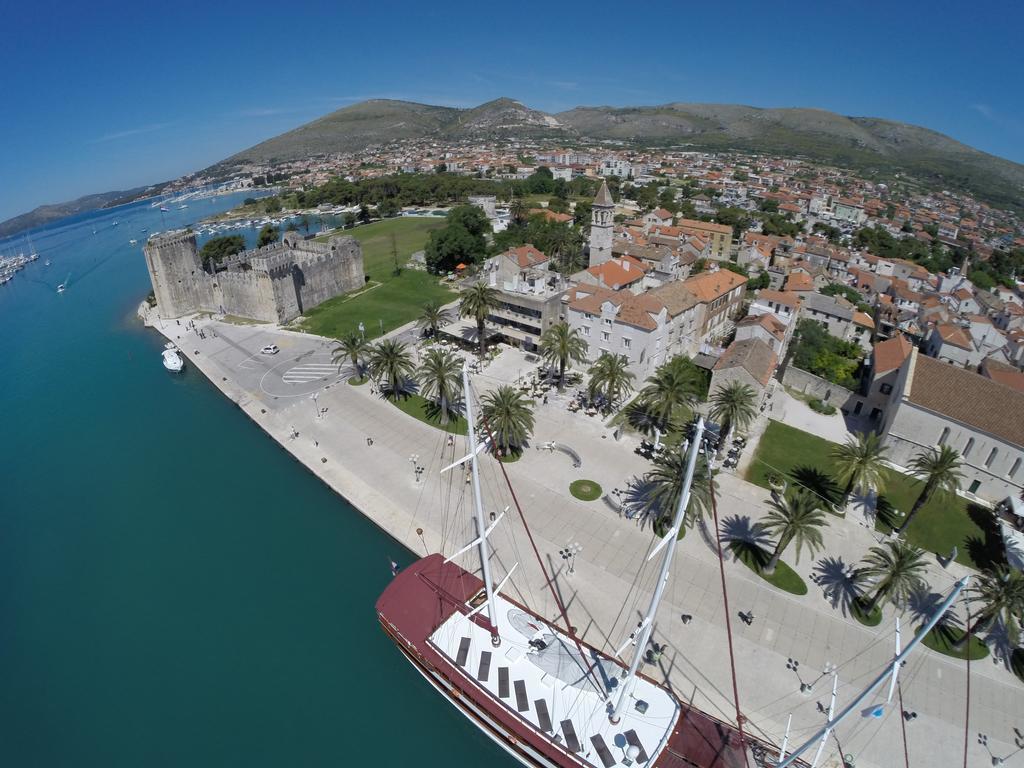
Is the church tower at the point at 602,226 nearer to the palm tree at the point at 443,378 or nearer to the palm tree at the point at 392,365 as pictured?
the palm tree at the point at 392,365

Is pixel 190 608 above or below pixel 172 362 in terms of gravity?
below

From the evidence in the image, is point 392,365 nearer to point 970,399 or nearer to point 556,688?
point 556,688

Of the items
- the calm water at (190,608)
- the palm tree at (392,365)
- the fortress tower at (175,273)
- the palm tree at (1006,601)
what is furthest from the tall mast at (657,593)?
the fortress tower at (175,273)

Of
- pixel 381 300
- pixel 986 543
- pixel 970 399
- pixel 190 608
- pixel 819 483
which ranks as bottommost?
pixel 190 608

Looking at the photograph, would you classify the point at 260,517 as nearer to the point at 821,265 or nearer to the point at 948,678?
the point at 948,678

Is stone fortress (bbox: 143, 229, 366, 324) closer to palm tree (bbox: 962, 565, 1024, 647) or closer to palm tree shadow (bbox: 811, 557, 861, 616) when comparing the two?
palm tree shadow (bbox: 811, 557, 861, 616)

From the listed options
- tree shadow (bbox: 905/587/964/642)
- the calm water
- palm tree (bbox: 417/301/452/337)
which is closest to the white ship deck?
the calm water

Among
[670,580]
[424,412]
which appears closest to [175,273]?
[424,412]

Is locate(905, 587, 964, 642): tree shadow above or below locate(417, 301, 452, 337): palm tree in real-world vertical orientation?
below
